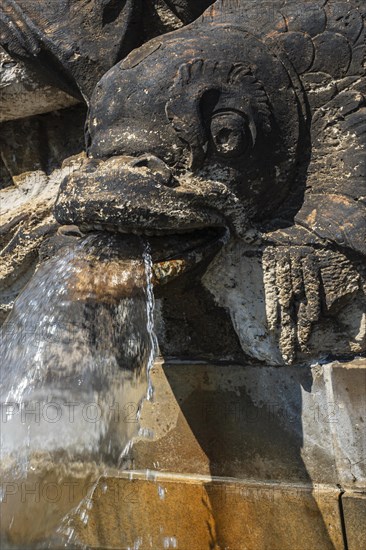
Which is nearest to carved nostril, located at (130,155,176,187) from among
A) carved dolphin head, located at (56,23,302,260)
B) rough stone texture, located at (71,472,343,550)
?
carved dolphin head, located at (56,23,302,260)

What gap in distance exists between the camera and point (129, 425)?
4.09ft

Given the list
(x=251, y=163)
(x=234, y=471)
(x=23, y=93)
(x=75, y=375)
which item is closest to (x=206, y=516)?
(x=234, y=471)

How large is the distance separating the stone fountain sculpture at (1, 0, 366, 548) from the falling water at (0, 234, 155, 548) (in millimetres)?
73

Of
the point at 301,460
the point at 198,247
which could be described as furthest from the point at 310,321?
the point at 301,460

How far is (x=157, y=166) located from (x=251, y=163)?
0.62 ft

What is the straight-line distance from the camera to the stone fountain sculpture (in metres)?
1.18

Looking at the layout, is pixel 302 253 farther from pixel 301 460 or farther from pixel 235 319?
pixel 301 460

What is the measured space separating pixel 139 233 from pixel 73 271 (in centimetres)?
15

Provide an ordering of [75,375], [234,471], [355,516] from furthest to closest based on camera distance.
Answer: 1. [234,471]
2. [355,516]
3. [75,375]

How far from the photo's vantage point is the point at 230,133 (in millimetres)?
1185

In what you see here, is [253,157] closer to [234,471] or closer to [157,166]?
[157,166]

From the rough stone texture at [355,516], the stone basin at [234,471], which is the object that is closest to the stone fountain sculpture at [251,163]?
the stone basin at [234,471]

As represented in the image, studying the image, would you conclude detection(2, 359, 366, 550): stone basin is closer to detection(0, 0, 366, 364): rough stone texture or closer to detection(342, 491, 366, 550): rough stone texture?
detection(342, 491, 366, 550): rough stone texture

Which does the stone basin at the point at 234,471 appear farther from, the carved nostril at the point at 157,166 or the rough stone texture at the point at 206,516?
the carved nostril at the point at 157,166
